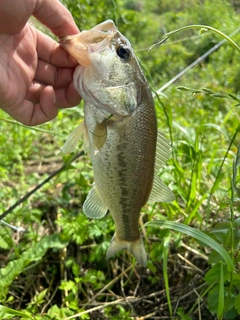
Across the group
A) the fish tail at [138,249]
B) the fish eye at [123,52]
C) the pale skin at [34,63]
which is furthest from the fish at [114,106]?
the fish tail at [138,249]

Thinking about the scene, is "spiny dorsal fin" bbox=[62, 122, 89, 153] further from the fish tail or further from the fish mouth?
the fish tail

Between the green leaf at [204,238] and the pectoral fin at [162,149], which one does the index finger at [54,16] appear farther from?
the green leaf at [204,238]

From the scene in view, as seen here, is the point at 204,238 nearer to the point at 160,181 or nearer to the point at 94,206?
the point at 160,181

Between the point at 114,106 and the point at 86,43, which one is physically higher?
the point at 86,43

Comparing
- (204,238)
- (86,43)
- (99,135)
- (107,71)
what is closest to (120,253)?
(204,238)

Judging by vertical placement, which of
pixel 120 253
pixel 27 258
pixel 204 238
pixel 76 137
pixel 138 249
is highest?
pixel 76 137

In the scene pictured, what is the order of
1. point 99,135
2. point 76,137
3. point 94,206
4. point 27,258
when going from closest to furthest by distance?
1. point 99,135
2. point 76,137
3. point 94,206
4. point 27,258
